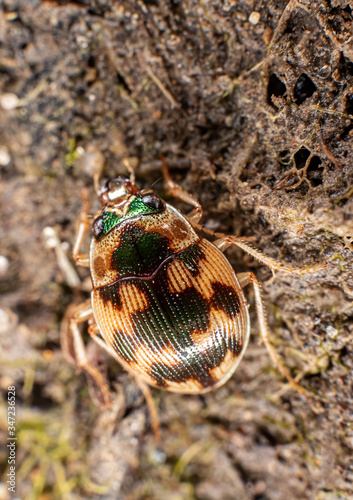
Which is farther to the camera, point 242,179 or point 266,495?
point 266,495

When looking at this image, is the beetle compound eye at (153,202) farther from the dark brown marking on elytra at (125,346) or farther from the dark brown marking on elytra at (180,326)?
the dark brown marking on elytra at (125,346)

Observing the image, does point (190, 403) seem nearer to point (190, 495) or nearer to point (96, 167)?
point (190, 495)

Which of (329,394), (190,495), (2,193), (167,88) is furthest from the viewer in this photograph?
(2,193)

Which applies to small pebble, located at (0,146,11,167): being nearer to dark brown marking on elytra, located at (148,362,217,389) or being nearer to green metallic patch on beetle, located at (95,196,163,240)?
green metallic patch on beetle, located at (95,196,163,240)

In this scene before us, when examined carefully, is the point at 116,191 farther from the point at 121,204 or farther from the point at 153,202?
the point at 153,202

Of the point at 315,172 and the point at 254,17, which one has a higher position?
the point at 254,17

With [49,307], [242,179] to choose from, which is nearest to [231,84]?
[242,179]

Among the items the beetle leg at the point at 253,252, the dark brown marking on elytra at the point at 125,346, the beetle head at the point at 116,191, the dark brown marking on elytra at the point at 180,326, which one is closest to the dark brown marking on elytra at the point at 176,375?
the dark brown marking on elytra at the point at 180,326

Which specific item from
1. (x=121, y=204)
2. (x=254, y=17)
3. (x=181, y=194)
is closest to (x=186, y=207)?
(x=181, y=194)
